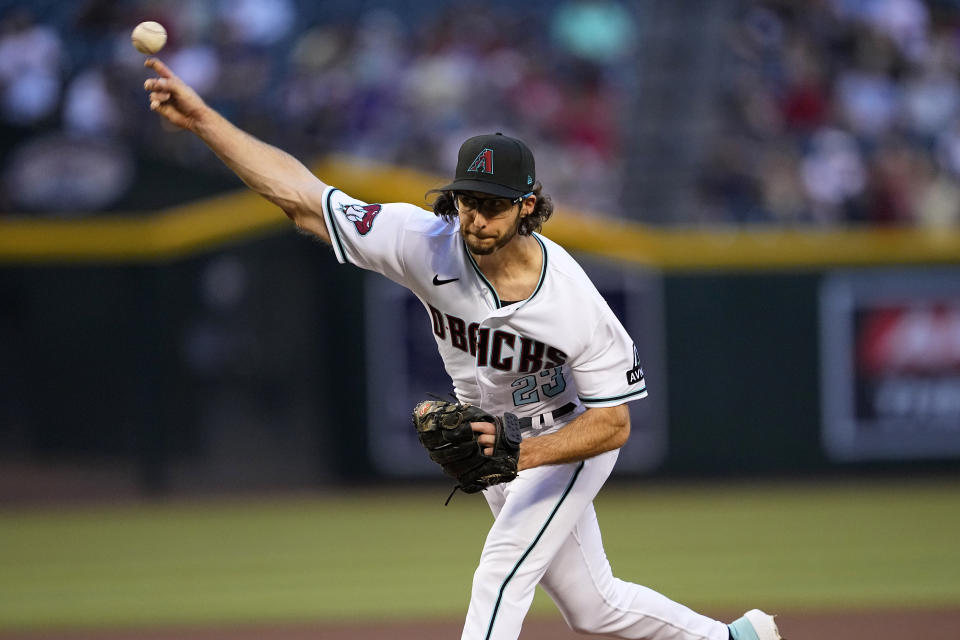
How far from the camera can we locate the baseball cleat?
4.08 m

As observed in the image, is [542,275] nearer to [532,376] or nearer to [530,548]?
[532,376]

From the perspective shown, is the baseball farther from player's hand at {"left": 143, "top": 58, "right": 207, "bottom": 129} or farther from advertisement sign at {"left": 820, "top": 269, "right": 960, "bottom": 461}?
advertisement sign at {"left": 820, "top": 269, "right": 960, "bottom": 461}

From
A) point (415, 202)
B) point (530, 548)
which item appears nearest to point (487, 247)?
point (530, 548)

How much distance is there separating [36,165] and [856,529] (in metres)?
6.96

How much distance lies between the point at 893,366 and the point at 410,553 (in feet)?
13.8

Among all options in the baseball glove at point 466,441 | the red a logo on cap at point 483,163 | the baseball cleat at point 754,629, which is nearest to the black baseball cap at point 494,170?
the red a logo on cap at point 483,163

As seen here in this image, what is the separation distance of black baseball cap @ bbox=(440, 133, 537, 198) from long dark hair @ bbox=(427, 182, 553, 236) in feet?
0.43

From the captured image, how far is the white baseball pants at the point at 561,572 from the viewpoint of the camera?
3.72 meters

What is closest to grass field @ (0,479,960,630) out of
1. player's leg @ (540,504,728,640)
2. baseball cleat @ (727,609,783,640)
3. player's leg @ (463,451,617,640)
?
baseball cleat @ (727,609,783,640)

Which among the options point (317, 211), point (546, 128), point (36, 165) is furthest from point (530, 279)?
point (546, 128)

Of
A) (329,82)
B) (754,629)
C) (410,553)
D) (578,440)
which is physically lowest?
(410,553)

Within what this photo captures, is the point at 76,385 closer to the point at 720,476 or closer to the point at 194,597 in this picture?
the point at 194,597

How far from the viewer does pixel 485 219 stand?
11.7ft

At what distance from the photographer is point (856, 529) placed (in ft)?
26.9
